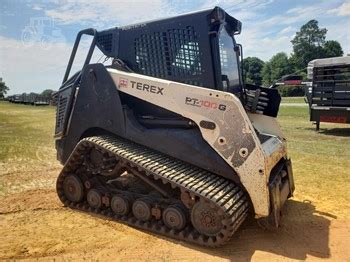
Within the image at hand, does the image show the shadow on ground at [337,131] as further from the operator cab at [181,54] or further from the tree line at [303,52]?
the tree line at [303,52]

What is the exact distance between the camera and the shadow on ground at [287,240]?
14.7 feet

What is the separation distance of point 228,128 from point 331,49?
4148 inches

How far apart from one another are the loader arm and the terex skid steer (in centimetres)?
1

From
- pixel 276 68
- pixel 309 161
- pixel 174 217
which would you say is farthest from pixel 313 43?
pixel 174 217

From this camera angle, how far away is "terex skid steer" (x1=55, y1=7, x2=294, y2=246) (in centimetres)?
465

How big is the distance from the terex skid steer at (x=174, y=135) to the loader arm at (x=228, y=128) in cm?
1

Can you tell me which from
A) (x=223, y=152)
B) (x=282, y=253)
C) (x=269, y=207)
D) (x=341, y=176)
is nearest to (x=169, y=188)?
(x=223, y=152)

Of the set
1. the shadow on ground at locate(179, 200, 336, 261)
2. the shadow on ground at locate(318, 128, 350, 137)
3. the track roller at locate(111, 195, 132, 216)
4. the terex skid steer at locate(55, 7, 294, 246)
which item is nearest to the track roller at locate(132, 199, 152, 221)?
the terex skid steer at locate(55, 7, 294, 246)

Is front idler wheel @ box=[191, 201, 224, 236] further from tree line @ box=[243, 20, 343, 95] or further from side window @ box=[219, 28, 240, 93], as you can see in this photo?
tree line @ box=[243, 20, 343, 95]

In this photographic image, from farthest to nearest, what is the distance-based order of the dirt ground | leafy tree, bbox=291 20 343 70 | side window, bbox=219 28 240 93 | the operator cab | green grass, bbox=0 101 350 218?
leafy tree, bbox=291 20 343 70
green grass, bbox=0 101 350 218
side window, bbox=219 28 240 93
the operator cab
the dirt ground

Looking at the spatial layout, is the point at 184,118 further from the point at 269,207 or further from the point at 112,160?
the point at 269,207

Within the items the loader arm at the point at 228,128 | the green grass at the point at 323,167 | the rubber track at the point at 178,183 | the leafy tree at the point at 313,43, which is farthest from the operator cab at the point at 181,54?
the leafy tree at the point at 313,43

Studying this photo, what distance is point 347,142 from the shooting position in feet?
41.7

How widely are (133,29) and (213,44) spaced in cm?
140
